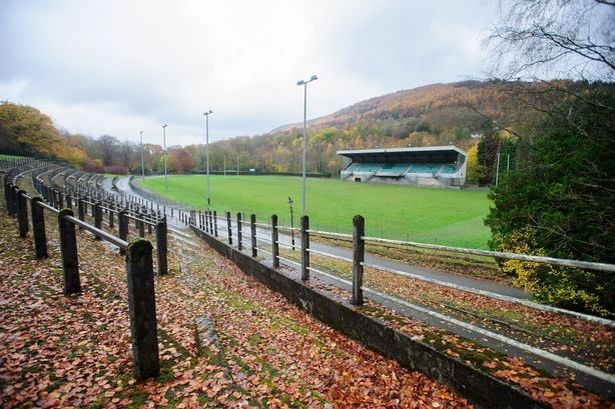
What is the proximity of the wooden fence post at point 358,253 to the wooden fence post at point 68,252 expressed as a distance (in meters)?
4.36

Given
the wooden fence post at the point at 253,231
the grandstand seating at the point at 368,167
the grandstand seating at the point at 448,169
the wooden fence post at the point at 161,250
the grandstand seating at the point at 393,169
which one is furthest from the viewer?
the grandstand seating at the point at 368,167

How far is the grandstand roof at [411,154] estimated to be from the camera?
74688 mm

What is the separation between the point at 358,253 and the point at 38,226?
269 inches

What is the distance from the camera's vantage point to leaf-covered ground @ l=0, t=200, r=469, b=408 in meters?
3.24

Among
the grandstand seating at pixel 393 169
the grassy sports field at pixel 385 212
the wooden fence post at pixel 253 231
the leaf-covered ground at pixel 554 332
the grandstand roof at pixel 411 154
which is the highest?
the grandstand roof at pixel 411 154

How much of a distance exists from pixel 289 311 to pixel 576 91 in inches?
280

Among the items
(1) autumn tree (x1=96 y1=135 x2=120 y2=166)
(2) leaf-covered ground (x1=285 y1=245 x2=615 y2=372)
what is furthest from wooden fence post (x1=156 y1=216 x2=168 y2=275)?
(1) autumn tree (x1=96 y1=135 x2=120 y2=166)

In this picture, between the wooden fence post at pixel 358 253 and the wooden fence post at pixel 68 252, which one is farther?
the wooden fence post at pixel 68 252

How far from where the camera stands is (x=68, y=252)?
5.42 m

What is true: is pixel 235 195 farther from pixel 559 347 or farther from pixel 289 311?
pixel 559 347

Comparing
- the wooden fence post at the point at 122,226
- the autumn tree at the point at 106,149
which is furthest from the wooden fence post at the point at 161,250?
the autumn tree at the point at 106,149

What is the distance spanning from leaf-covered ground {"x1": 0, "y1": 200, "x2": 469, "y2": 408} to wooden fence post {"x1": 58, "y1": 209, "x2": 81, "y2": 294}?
0.25m

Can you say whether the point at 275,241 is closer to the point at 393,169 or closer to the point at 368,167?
the point at 393,169

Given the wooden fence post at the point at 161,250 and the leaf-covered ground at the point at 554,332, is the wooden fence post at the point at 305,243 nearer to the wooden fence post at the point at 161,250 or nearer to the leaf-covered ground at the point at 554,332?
the leaf-covered ground at the point at 554,332
